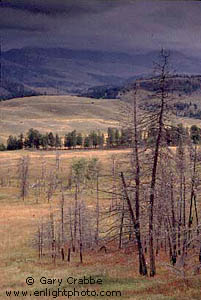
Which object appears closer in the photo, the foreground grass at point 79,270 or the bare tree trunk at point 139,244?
the foreground grass at point 79,270

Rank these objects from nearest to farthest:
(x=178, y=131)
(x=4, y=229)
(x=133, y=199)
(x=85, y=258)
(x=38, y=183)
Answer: (x=178, y=131), (x=133, y=199), (x=85, y=258), (x=4, y=229), (x=38, y=183)

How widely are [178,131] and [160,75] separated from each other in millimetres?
4214

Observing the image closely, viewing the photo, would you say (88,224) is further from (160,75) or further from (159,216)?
(160,75)

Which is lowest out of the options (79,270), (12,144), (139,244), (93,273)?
(79,270)

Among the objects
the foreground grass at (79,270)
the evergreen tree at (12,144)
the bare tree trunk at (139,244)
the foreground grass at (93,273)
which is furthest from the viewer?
the evergreen tree at (12,144)

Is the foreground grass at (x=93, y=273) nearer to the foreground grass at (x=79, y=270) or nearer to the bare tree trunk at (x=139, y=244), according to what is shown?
the foreground grass at (x=79, y=270)

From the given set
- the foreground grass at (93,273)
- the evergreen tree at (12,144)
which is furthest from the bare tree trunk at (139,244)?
the evergreen tree at (12,144)

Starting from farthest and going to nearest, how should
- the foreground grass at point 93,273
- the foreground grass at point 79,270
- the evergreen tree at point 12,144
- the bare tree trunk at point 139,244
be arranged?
the evergreen tree at point 12,144, the bare tree trunk at point 139,244, the foreground grass at point 79,270, the foreground grass at point 93,273

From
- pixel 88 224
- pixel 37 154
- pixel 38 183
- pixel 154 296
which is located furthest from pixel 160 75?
pixel 37 154

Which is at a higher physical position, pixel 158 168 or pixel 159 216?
pixel 158 168

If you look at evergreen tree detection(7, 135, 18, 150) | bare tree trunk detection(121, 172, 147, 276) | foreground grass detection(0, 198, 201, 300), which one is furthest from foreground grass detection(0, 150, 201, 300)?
evergreen tree detection(7, 135, 18, 150)

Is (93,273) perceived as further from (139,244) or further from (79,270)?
(139,244)

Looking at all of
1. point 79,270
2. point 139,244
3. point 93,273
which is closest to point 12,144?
point 79,270

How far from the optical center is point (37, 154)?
156 m
